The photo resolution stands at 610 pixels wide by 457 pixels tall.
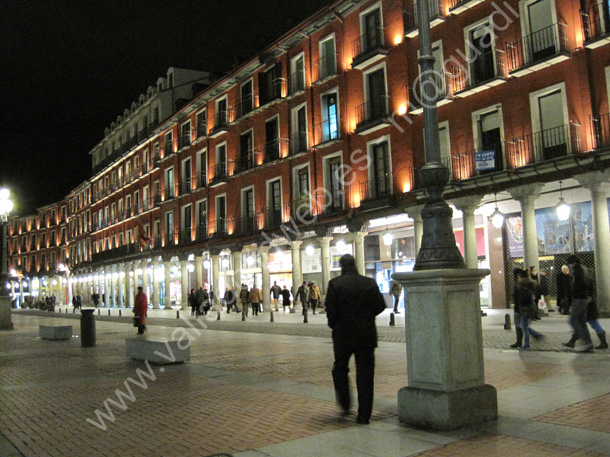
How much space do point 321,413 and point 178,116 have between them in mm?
38550

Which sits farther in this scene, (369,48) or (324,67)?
(324,67)

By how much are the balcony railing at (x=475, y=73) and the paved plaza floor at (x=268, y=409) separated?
1103 centimetres

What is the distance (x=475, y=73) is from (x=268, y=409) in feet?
59.2

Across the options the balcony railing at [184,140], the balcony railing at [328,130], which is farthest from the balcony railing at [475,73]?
the balcony railing at [184,140]

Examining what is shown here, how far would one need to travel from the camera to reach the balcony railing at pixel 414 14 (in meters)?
22.5

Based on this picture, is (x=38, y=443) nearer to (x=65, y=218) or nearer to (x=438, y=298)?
(x=438, y=298)

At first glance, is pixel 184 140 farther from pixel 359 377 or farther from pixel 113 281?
pixel 359 377

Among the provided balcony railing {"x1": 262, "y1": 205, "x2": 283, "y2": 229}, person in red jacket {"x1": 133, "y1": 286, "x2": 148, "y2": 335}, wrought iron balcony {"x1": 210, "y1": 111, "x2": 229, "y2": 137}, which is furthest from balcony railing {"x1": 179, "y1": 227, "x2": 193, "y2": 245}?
person in red jacket {"x1": 133, "y1": 286, "x2": 148, "y2": 335}

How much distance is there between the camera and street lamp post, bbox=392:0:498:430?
579cm

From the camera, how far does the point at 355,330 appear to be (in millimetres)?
6293

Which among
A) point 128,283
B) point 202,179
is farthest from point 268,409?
point 128,283

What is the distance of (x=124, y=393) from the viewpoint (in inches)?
Answer: 341

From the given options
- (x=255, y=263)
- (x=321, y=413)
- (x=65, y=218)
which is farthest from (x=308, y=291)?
(x=65, y=218)

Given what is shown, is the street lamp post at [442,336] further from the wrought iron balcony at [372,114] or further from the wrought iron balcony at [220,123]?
the wrought iron balcony at [220,123]
